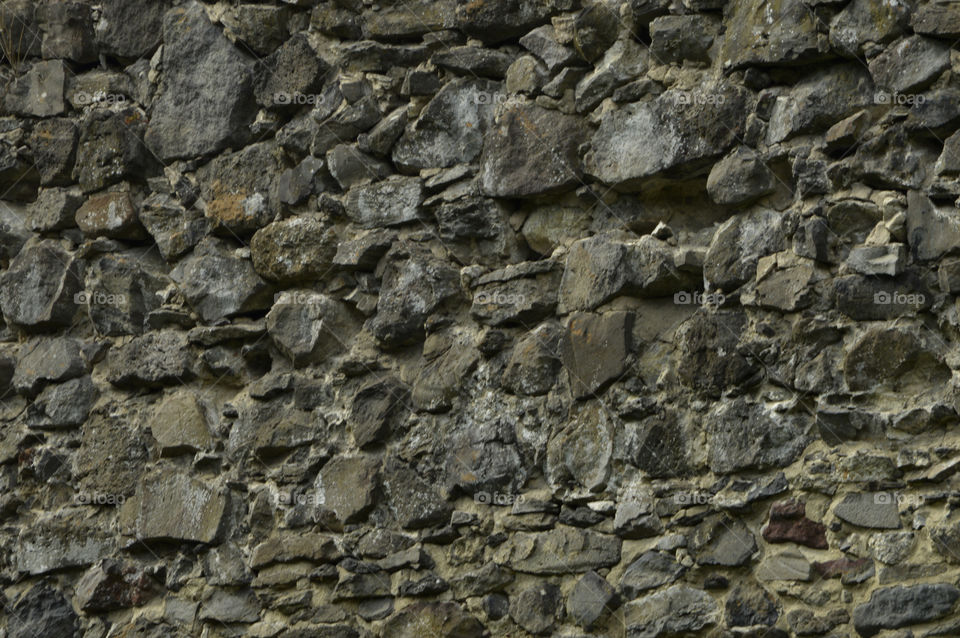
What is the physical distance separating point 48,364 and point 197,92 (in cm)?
120

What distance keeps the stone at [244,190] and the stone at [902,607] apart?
8.15 feet

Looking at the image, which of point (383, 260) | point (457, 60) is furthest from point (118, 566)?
point (457, 60)

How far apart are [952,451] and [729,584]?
0.70m

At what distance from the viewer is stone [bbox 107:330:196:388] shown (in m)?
4.72

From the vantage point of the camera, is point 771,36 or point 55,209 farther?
point 55,209

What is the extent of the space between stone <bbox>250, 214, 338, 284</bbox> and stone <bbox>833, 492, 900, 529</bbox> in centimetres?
197

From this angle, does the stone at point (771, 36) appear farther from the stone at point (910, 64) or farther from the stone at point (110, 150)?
the stone at point (110, 150)

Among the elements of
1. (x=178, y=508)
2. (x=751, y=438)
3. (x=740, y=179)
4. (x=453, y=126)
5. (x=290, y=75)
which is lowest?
(x=178, y=508)

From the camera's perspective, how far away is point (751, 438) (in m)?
3.57

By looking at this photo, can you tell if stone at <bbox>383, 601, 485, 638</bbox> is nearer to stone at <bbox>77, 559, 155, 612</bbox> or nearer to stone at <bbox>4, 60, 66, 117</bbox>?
stone at <bbox>77, 559, 155, 612</bbox>

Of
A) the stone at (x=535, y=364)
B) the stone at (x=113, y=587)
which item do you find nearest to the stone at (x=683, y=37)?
the stone at (x=535, y=364)

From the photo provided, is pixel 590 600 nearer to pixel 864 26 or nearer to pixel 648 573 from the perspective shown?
pixel 648 573

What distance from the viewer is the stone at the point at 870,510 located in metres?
3.31

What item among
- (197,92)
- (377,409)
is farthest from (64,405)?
(377,409)
